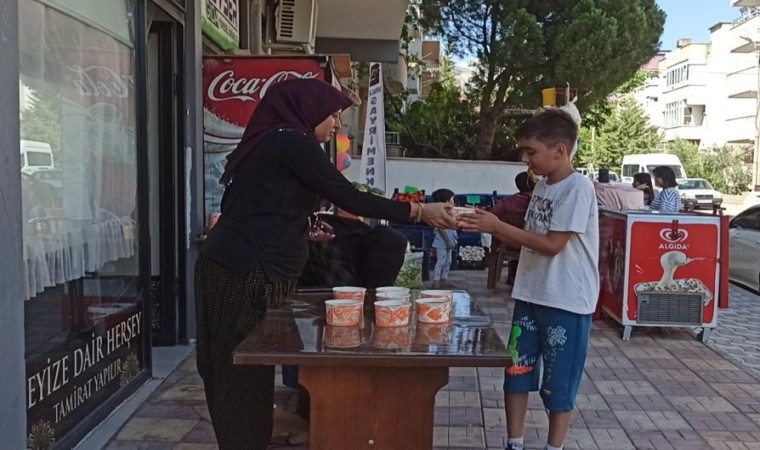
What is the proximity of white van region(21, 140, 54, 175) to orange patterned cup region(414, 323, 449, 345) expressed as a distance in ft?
6.45

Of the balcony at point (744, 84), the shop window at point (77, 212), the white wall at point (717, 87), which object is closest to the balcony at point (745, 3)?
the white wall at point (717, 87)

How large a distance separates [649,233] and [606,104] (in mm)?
19150

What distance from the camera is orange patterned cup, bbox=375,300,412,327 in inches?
96.3

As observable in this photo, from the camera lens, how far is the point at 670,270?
6.62 m

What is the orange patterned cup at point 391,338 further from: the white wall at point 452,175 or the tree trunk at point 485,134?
the tree trunk at point 485,134

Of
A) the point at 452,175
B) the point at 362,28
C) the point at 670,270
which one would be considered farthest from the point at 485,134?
the point at 670,270

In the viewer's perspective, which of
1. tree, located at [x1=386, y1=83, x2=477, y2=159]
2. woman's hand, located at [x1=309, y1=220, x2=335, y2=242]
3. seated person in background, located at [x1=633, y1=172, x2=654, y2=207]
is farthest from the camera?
tree, located at [x1=386, y1=83, x2=477, y2=159]

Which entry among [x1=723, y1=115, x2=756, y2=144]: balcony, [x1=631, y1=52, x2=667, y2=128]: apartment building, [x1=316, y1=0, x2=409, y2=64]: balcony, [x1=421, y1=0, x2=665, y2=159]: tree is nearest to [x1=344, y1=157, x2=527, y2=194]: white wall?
[x1=316, y1=0, x2=409, y2=64]: balcony

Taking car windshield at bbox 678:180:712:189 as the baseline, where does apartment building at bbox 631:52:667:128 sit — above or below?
above

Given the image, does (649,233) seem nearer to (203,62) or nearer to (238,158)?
(203,62)

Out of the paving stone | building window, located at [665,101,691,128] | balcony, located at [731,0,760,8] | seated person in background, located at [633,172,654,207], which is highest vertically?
balcony, located at [731,0,760,8]

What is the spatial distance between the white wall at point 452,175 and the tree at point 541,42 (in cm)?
444

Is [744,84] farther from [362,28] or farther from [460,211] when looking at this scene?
[460,211]

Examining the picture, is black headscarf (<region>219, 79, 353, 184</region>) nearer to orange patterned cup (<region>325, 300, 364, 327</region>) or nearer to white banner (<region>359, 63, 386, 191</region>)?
orange patterned cup (<region>325, 300, 364, 327</region>)
